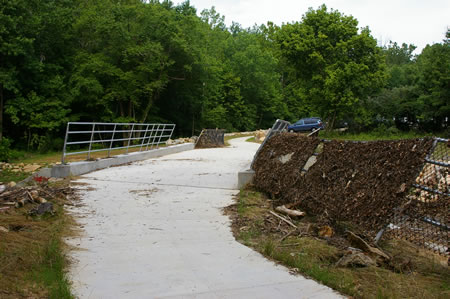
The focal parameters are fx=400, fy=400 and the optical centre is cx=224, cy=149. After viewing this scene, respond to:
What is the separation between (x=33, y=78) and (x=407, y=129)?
30.5 metres

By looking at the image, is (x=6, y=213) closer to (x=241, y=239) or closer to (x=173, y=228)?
(x=173, y=228)

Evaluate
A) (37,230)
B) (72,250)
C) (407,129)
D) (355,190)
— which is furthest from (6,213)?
(407,129)

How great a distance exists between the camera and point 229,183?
955cm

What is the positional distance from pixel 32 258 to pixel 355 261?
3245 mm

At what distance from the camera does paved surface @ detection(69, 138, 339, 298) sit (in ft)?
11.4

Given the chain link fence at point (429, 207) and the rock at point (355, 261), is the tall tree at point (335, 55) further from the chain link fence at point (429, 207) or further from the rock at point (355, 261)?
the rock at point (355, 261)

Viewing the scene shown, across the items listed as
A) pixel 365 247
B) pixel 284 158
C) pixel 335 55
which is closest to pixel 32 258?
pixel 365 247

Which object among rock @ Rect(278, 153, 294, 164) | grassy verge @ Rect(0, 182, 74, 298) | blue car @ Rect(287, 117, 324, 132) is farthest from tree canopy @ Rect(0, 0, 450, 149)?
grassy verge @ Rect(0, 182, 74, 298)

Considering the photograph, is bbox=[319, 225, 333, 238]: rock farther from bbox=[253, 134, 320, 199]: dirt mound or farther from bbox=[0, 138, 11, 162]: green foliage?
bbox=[0, 138, 11, 162]: green foliage

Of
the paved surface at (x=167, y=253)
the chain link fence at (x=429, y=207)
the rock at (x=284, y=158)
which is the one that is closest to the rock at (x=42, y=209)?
the paved surface at (x=167, y=253)

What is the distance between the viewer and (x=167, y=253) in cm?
448

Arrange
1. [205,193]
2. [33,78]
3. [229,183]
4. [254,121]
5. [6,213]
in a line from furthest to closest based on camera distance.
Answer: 1. [254,121]
2. [33,78]
3. [229,183]
4. [205,193]
5. [6,213]

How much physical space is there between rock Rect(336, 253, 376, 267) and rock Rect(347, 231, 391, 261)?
23cm

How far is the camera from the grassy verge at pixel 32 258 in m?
3.18
